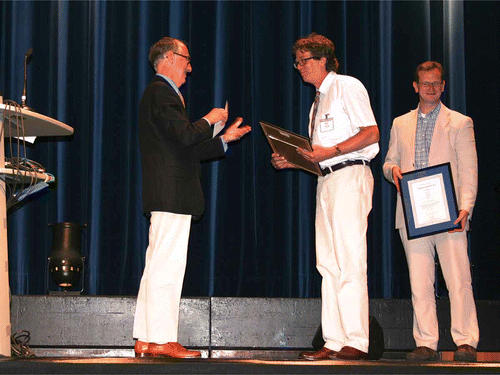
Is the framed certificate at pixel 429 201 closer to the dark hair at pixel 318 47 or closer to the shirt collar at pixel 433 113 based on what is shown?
the shirt collar at pixel 433 113

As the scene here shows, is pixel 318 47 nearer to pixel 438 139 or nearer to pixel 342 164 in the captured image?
pixel 342 164

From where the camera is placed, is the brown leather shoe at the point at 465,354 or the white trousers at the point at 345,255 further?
the brown leather shoe at the point at 465,354

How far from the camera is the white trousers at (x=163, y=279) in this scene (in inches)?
123

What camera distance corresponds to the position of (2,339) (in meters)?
2.96

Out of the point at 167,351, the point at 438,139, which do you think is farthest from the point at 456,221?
the point at 167,351

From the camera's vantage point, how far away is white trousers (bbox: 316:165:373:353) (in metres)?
3.16

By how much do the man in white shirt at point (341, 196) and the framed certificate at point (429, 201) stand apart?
57cm

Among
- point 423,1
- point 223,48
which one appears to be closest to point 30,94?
point 223,48

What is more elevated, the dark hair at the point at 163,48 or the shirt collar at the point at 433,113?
the dark hair at the point at 163,48

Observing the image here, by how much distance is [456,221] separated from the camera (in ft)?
12.1

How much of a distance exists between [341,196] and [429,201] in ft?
2.61

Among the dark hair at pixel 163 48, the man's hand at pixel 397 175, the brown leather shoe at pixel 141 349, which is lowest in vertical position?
the brown leather shoe at pixel 141 349

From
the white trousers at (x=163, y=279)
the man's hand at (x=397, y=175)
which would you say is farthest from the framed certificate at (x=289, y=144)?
the man's hand at (x=397, y=175)

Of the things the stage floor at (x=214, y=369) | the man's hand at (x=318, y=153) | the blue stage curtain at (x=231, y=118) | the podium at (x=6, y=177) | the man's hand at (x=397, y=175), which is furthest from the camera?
the blue stage curtain at (x=231, y=118)
